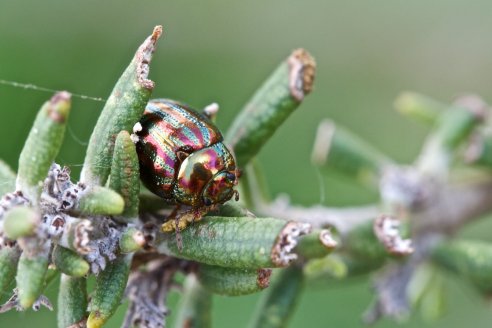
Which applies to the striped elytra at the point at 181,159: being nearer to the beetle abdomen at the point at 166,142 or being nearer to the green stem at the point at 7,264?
the beetle abdomen at the point at 166,142

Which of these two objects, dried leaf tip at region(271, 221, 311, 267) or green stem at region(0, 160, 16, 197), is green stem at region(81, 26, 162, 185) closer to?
green stem at region(0, 160, 16, 197)

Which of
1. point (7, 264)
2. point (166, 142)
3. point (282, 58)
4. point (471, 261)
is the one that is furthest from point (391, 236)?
point (282, 58)

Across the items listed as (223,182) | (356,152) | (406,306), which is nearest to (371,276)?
(406,306)

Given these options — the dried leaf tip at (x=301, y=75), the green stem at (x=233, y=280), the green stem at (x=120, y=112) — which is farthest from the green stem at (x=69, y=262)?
the dried leaf tip at (x=301, y=75)

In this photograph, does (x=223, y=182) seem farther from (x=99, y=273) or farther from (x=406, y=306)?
(x=406, y=306)

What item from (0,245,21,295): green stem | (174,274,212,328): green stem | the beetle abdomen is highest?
the beetle abdomen

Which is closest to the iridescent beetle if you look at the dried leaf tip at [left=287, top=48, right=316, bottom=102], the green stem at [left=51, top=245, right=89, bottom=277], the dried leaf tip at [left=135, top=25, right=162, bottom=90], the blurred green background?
the dried leaf tip at [left=135, top=25, right=162, bottom=90]

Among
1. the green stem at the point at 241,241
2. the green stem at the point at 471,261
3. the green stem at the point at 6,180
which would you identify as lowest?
the green stem at the point at 471,261
